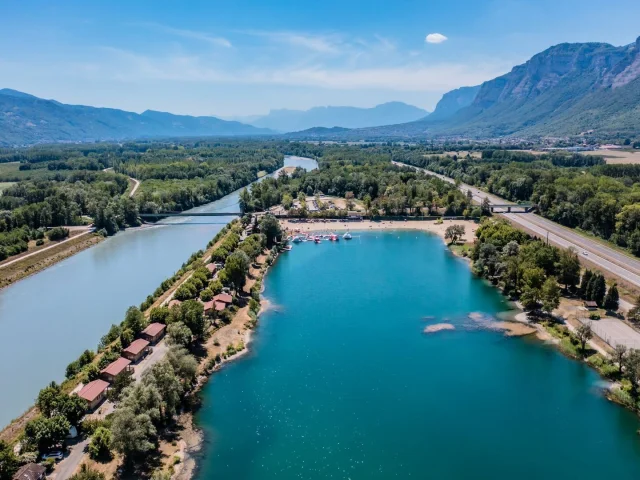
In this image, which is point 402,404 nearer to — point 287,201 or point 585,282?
point 585,282

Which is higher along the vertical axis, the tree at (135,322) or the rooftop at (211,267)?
the tree at (135,322)

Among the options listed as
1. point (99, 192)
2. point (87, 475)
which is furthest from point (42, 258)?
point (87, 475)

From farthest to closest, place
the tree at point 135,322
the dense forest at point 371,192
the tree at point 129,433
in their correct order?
the dense forest at point 371,192
the tree at point 135,322
the tree at point 129,433

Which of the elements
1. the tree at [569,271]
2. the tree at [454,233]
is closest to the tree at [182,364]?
the tree at [569,271]

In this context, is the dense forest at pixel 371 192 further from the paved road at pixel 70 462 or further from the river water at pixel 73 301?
the paved road at pixel 70 462

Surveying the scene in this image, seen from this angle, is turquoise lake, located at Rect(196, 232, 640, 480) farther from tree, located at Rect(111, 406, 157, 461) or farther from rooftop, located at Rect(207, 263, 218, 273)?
rooftop, located at Rect(207, 263, 218, 273)

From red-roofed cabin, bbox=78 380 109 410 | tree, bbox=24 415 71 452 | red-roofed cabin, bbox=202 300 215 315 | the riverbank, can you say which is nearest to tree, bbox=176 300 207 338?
red-roofed cabin, bbox=202 300 215 315
